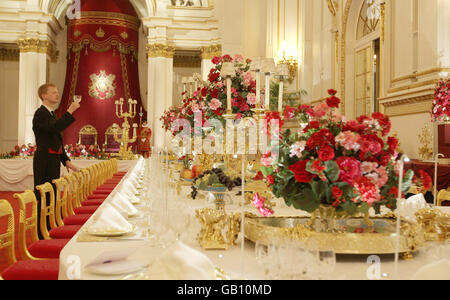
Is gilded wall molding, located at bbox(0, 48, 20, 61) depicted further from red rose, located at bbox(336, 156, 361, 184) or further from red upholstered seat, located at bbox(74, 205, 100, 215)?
red rose, located at bbox(336, 156, 361, 184)

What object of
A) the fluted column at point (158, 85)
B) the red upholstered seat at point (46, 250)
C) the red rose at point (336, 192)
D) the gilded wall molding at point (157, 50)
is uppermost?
the gilded wall molding at point (157, 50)

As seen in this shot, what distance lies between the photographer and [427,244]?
1.81 m

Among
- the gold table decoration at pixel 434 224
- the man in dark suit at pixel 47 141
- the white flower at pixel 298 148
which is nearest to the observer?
the white flower at pixel 298 148

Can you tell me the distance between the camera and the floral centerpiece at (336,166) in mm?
1611

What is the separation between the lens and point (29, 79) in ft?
50.6

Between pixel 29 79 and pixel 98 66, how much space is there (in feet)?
8.57

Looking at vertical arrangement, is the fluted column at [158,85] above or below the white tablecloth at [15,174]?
above

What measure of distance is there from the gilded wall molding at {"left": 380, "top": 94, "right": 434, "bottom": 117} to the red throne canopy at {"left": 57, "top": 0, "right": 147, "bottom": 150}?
38.9 ft

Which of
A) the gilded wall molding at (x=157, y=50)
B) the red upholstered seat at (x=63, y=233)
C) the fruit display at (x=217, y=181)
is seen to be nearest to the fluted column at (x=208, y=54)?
the gilded wall molding at (x=157, y=50)

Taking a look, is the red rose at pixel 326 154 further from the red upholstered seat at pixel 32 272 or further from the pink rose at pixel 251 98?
the pink rose at pixel 251 98

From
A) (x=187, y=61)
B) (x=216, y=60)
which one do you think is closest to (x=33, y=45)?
(x=187, y=61)

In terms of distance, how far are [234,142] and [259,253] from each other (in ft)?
6.65
